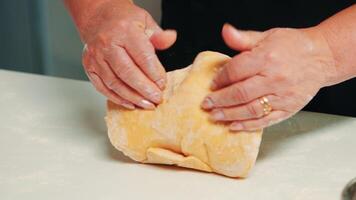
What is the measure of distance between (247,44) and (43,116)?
480 mm

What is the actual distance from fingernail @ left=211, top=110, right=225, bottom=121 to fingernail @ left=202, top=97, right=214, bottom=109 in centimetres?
1

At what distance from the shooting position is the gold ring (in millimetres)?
845

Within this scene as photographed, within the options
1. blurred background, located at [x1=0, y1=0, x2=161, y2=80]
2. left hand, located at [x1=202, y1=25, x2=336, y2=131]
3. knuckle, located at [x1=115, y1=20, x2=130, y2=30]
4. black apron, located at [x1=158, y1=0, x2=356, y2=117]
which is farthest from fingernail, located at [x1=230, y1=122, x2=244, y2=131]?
blurred background, located at [x1=0, y1=0, x2=161, y2=80]

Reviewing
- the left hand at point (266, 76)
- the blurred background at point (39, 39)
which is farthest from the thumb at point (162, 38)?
the blurred background at point (39, 39)

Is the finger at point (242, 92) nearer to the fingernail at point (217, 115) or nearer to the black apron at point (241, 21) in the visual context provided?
the fingernail at point (217, 115)

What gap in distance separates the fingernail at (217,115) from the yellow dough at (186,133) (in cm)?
1

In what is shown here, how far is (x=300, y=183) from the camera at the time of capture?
35.6 inches

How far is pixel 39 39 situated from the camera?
199 centimetres

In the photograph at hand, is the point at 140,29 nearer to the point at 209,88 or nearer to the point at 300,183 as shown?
the point at 209,88

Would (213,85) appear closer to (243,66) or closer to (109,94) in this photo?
(243,66)

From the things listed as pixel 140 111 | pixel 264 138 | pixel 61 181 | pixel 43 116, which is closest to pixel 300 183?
pixel 264 138

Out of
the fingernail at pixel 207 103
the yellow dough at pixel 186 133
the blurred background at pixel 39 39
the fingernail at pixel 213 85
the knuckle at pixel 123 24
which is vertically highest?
the knuckle at pixel 123 24

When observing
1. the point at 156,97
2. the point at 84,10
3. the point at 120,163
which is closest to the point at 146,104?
the point at 156,97

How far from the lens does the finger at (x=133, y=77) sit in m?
0.89
